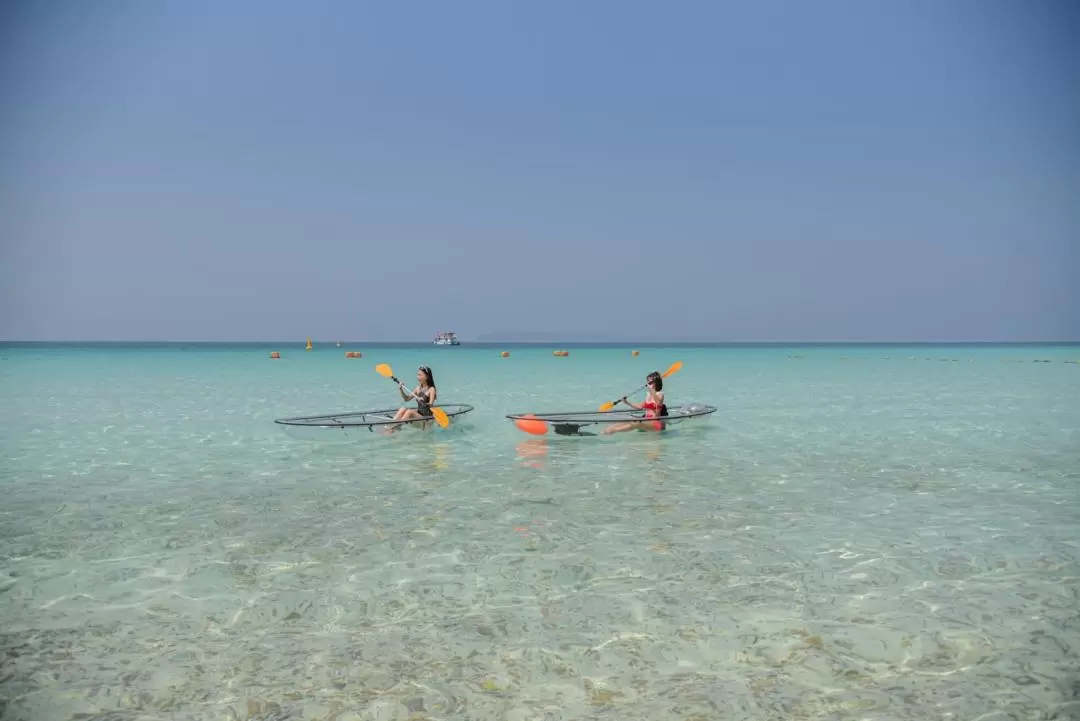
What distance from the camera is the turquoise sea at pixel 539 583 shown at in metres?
5.21

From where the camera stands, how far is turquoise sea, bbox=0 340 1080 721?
5.21 meters

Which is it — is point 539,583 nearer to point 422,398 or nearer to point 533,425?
point 533,425

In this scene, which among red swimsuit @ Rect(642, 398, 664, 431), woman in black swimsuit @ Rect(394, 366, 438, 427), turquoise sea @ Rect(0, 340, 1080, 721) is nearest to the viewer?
turquoise sea @ Rect(0, 340, 1080, 721)

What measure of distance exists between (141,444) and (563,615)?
48.8 ft

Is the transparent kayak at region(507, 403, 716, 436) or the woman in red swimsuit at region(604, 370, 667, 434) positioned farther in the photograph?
the woman in red swimsuit at region(604, 370, 667, 434)

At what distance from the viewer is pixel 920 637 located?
6.11 metres

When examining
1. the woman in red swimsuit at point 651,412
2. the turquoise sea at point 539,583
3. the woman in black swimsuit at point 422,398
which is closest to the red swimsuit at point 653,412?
the woman in red swimsuit at point 651,412

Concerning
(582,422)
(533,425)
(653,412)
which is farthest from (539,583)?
(653,412)

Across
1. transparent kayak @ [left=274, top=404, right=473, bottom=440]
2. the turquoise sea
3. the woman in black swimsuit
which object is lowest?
the turquoise sea

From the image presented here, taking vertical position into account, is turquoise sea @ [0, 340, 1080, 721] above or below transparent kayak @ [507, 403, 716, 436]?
below

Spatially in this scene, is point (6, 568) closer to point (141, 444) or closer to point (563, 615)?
point (563, 615)

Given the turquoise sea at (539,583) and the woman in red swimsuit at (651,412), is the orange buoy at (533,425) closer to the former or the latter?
the turquoise sea at (539,583)

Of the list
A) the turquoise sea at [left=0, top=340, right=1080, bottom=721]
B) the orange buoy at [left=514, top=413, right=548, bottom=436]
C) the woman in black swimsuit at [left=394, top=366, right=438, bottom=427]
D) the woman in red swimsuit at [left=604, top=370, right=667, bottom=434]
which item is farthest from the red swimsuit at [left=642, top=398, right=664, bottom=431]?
the woman in black swimsuit at [left=394, top=366, right=438, bottom=427]

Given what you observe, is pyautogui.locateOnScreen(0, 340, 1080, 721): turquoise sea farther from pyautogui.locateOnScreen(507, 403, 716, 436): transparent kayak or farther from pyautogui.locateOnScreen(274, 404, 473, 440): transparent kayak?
pyautogui.locateOnScreen(507, 403, 716, 436): transparent kayak
